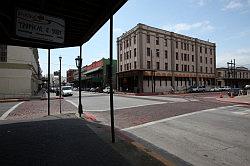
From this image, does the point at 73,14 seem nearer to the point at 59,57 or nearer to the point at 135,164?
the point at 135,164

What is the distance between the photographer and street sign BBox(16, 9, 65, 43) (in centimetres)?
724

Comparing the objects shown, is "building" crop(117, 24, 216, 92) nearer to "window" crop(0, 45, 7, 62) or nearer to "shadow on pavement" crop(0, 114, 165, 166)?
"window" crop(0, 45, 7, 62)

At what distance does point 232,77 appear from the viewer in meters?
89.5

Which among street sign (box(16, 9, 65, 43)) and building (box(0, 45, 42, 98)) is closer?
street sign (box(16, 9, 65, 43))

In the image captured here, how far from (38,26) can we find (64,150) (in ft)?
11.9

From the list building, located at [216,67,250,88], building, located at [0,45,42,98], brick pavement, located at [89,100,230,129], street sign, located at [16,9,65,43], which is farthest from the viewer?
building, located at [216,67,250,88]

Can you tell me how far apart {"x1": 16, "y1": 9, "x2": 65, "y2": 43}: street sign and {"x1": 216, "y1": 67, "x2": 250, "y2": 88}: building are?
76416 mm

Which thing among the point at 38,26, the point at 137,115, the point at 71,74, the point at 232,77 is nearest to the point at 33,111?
the point at 137,115

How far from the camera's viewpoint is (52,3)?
294 inches

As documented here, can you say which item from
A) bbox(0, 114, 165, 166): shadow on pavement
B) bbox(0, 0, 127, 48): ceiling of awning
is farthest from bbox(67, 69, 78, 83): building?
bbox(0, 114, 165, 166): shadow on pavement

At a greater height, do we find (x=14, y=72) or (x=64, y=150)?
(x=14, y=72)

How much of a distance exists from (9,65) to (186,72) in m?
42.9

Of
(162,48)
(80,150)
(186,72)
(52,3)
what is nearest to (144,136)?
(80,150)

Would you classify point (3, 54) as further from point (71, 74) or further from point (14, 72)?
point (71, 74)
